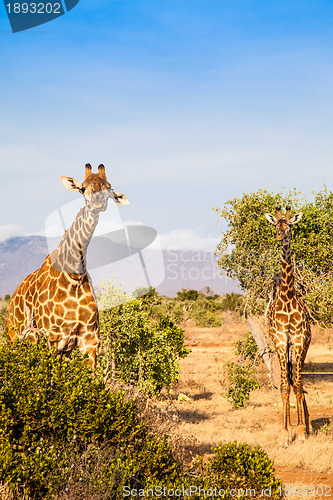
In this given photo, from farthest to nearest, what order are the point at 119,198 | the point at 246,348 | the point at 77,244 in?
the point at 246,348 → the point at 77,244 → the point at 119,198

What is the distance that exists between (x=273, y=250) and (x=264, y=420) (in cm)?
581

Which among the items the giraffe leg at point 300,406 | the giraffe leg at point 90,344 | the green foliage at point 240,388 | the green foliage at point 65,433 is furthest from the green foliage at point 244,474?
the green foliage at point 240,388

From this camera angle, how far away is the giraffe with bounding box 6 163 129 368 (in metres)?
7.25

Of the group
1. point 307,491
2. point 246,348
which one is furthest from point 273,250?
point 307,491

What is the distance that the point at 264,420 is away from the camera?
1367 centimetres

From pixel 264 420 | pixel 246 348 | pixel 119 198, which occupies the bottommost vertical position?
pixel 264 420

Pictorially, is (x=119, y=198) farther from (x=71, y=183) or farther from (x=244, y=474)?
(x=244, y=474)

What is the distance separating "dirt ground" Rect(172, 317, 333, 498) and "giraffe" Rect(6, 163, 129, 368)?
7.75 feet

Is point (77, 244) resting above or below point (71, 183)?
below

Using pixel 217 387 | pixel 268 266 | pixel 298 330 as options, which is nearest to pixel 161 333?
pixel 298 330

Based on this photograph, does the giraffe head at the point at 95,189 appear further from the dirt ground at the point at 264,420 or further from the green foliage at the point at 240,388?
the green foliage at the point at 240,388

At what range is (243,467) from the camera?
6.73 m

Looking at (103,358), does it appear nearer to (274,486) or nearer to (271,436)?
(271,436)

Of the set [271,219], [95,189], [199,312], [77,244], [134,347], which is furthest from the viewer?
[199,312]
